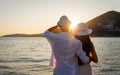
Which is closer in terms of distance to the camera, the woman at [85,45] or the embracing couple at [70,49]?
the embracing couple at [70,49]

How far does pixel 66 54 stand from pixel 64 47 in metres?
0.12

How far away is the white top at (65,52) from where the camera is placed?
5902 millimetres

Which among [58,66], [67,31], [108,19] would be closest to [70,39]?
[67,31]

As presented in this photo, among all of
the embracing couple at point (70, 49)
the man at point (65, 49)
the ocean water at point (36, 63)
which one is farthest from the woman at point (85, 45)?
the ocean water at point (36, 63)

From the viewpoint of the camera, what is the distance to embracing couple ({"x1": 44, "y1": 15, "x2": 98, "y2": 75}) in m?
5.91

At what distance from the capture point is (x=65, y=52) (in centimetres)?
602

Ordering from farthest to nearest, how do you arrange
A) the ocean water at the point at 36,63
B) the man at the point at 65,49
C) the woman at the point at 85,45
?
the ocean water at the point at 36,63
the woman at the point at 85,45
the man at the point at 65,49

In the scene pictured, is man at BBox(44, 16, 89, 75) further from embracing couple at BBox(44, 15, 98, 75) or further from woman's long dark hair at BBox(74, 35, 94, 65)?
woman's long dark hair at BBox(74, 35, 94, 65)

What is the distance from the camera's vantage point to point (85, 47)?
6.14 metres

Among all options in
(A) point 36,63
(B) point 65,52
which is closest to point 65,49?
(B) point 65,52

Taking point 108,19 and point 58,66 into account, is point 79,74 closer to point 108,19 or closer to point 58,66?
point 58,66

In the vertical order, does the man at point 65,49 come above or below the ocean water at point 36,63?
above

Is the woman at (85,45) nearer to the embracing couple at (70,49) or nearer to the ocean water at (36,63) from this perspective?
the embracing couple at (70,49)

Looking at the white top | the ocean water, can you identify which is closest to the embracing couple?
the white top
